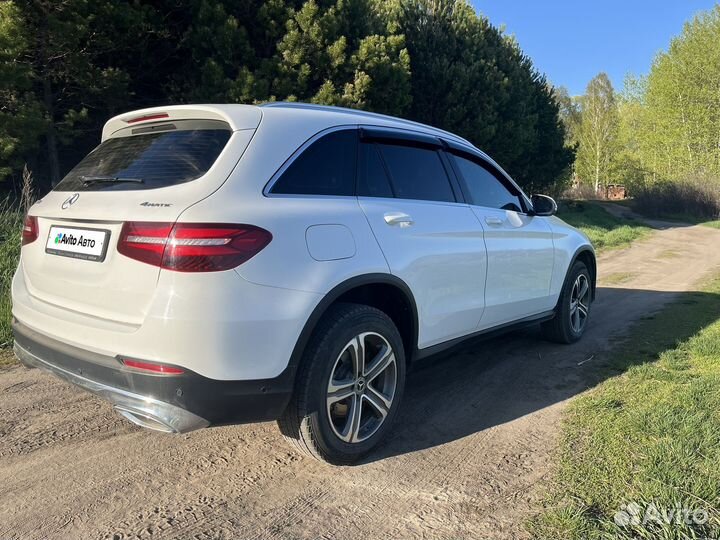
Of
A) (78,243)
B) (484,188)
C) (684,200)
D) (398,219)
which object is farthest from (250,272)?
(684,200)

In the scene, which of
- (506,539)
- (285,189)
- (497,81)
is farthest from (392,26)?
(506,539)

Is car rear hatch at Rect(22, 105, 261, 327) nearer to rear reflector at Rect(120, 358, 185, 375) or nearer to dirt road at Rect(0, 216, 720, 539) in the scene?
rear reflector at Rect(120, 358, 185, 375)

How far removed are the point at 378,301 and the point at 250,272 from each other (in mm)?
1028

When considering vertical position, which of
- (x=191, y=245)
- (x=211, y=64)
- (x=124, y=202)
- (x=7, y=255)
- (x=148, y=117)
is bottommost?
(x=7, y=255)

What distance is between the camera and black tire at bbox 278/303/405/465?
2.60 metres

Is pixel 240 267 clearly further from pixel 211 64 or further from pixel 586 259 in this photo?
pixel 211 64

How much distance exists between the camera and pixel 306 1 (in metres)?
11.3

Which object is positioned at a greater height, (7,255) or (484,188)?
(484,188)

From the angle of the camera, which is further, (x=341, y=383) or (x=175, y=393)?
(x=341, y=383)

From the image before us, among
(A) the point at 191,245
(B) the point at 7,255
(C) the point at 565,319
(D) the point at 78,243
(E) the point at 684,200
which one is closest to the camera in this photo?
(A) the point at 191,245

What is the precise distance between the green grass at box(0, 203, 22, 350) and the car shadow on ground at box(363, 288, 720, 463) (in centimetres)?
361

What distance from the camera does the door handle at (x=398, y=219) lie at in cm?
305

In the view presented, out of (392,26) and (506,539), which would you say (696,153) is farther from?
(506,539)

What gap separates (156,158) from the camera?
2693 millimetres
